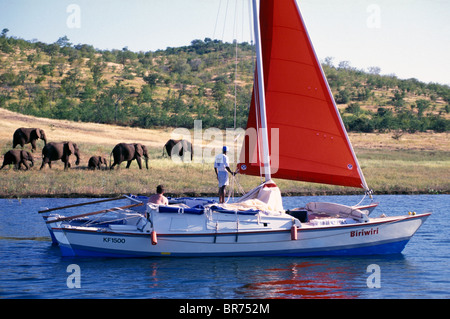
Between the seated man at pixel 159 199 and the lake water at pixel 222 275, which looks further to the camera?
the seated man at pixel 159 199

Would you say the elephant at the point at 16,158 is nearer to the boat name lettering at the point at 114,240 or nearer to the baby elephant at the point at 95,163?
the baby elephant at the point at 95,163

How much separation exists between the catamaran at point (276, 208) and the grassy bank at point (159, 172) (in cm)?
1330

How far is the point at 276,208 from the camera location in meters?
20.5

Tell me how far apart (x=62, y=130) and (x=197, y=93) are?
3959 centimetres

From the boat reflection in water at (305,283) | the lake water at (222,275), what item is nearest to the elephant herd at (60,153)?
the lake water at (222,275)

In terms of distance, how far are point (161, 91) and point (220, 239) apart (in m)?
78.4

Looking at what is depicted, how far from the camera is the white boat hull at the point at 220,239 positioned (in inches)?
773

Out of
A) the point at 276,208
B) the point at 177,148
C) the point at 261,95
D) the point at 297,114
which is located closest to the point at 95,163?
the point at 177,148

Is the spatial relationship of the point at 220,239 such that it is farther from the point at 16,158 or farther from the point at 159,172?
the point at 16,158

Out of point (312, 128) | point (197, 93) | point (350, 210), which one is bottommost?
point (350, 210)

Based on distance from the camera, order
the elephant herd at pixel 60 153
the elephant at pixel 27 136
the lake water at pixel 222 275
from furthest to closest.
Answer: the elephant at pixel 27 136 → the elephant herd at pixel 60 153 → the lake water at pixel 222 275
